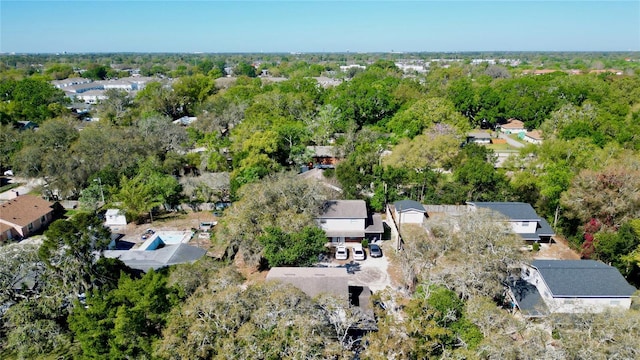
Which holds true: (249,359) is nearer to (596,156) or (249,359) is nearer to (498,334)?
(498,334)

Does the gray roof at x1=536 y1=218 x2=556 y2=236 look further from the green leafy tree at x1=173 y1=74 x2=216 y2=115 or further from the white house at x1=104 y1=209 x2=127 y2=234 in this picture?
the green leafy tree at x1=173 y1=74 x2=216 y2=115

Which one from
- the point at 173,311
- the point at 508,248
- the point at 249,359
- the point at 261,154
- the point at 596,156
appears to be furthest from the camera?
the point at 261,154

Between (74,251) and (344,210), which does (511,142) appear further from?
(74,251)

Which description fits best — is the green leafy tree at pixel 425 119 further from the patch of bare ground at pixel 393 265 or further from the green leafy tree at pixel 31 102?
the green leafy tree at pixel 31 102

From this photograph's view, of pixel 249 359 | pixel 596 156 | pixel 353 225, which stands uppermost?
pixel 596 156

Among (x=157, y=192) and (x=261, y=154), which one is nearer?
(x=157, y=192)

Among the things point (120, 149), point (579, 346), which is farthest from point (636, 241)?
point (120, 149)

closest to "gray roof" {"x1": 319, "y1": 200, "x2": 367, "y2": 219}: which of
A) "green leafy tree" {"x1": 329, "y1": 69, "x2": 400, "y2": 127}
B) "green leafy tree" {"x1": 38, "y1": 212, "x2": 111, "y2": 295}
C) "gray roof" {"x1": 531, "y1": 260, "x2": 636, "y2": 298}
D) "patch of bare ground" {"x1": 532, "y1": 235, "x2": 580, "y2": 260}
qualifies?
"gray roof" {"x1": 531, "y1": 260, "x2": 636, "y2": 298}
